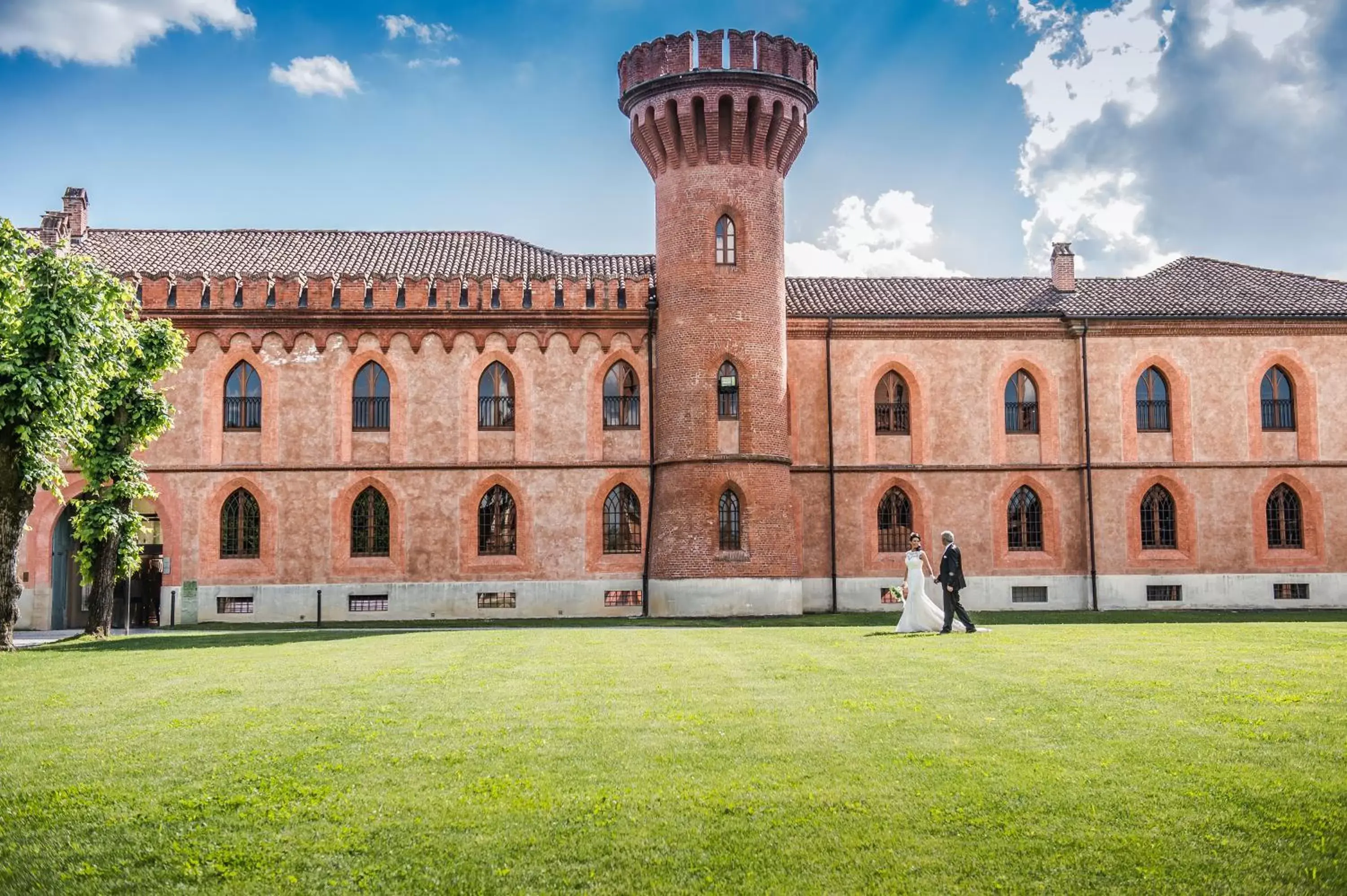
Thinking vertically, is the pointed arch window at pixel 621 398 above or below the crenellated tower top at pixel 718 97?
below

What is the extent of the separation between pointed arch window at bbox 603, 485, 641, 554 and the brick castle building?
11 centimetres

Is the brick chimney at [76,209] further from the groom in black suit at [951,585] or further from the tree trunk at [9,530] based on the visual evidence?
the groom in black suit at [951,585]

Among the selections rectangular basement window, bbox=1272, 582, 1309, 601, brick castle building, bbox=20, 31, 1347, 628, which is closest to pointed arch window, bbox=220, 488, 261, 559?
brick castle building, bbox=20, 31, 1347, 628

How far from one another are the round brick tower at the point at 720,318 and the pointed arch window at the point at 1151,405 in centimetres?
1117

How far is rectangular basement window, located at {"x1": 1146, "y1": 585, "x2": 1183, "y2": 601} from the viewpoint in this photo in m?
34.2

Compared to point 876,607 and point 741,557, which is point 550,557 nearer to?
point 741,557

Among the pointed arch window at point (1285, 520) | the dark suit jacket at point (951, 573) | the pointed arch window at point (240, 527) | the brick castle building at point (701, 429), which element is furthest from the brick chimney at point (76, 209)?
the pointed arch window at point (1285, 520)

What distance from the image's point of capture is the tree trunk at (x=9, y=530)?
21.6 meters

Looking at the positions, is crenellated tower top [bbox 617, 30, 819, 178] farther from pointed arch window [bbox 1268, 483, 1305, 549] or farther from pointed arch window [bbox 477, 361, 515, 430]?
pointed arch window [bbox 1268, 483, 1305, 549]

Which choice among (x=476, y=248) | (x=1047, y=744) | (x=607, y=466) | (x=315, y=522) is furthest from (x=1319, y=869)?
(x=476, y=248)

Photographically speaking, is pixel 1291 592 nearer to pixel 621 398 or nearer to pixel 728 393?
A: pixel 728 393

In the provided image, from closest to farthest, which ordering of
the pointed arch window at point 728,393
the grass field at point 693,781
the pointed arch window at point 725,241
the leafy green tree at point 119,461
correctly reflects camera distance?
the grass field at point 693,781 → the leafy green tree at point 119,461 → the pointed arch window at point 728,393 → the pointed arch window at point 725,241

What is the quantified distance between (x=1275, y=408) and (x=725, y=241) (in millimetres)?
17596

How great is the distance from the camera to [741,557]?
30844mm
